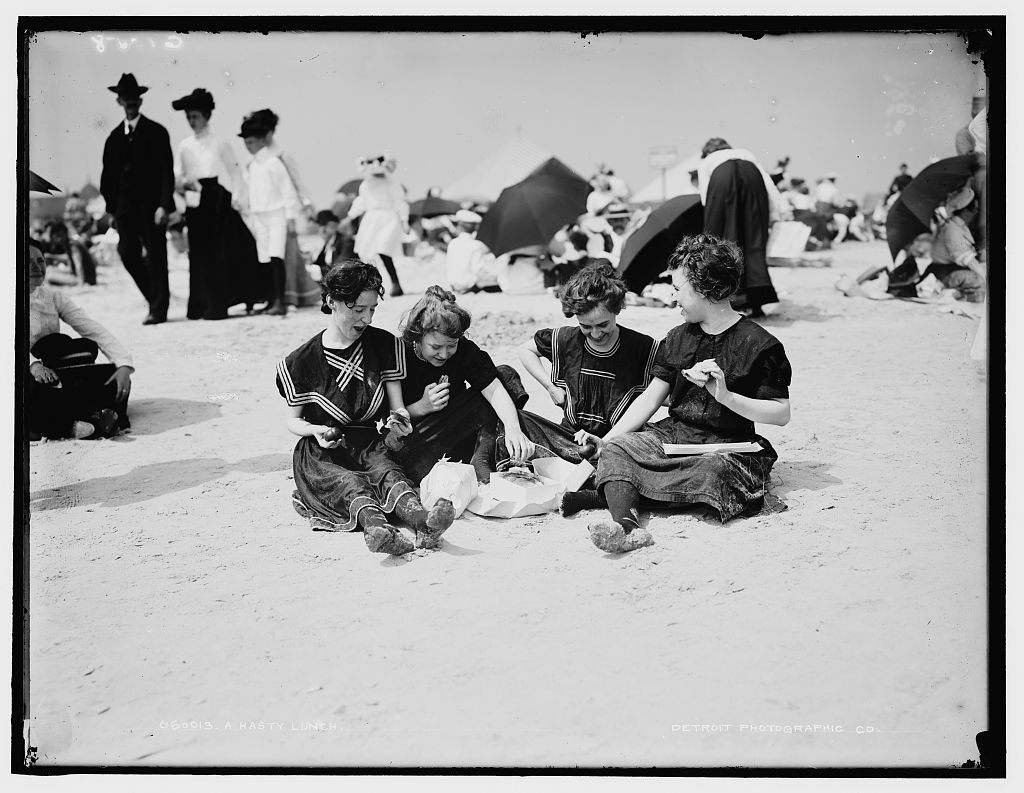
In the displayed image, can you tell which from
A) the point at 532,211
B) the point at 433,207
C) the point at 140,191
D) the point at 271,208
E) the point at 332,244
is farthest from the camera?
the point at 433,207

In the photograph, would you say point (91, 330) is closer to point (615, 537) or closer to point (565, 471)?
point (565, 471)

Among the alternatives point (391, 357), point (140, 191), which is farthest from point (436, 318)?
point (140, 191)

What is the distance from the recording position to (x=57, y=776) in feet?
15.3

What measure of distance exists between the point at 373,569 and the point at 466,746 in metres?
0.78

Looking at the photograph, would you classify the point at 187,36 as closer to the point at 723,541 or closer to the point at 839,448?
the point at 723,541

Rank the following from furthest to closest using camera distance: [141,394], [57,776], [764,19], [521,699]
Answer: [141,394]
[764,19]
[57,776]
[521,699]

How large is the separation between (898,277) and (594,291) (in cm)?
301

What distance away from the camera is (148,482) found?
548 cm

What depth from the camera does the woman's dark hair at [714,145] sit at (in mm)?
5825

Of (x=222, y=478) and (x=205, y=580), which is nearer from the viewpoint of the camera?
(x=205, y=580)

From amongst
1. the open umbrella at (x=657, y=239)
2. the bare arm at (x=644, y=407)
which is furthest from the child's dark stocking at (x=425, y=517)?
the open umbrella at (x=657, y=239)

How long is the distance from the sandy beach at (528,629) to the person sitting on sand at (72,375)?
0.40 m

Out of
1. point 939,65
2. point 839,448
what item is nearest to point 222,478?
point 839,448

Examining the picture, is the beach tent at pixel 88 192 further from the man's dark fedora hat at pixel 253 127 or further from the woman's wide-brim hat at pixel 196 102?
the man's dark fedora hat at pixel 253 127
